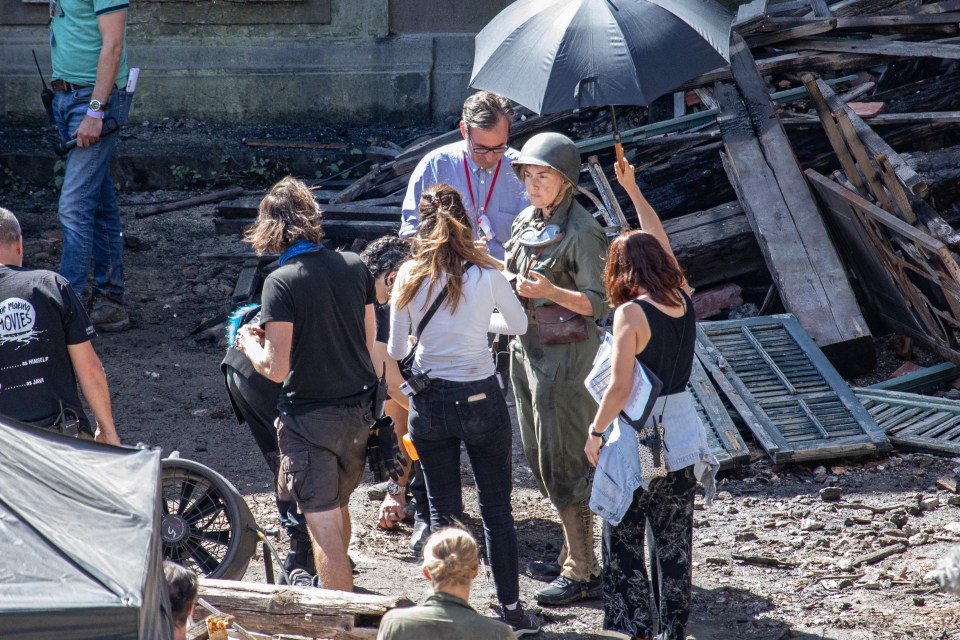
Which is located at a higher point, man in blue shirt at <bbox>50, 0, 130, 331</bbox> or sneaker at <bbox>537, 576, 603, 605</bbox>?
man in blue shirt at <bbox>50, 0, 130, 331</bbox>

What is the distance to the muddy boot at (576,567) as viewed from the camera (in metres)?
4.76

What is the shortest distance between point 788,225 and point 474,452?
400cm

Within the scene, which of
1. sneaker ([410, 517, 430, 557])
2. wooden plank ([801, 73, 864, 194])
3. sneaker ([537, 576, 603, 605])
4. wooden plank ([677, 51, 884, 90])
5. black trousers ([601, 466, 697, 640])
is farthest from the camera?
wooden plank ([677, 51, 884, 90])

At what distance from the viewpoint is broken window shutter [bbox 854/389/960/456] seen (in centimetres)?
612

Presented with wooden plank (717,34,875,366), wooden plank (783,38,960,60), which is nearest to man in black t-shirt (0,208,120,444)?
wooden plank (717,34,875,366)

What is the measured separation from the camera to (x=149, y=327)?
810cm

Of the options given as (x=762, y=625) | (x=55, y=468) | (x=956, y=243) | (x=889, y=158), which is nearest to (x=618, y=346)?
(x=762, y=625)

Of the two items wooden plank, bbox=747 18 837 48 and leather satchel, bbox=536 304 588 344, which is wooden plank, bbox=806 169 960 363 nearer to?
wooden plank, bbox=747 18 837 48

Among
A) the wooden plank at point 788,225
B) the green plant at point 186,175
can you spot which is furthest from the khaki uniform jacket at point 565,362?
the green plant at point 186,175

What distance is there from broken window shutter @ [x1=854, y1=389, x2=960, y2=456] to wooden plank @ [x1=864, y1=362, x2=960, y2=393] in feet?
0.80

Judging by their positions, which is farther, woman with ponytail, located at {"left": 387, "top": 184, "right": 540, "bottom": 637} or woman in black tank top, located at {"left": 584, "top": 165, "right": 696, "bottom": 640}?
woman with ponytail, located at {"left": 387, "top": 184, "right": 540, "bottom": 637}

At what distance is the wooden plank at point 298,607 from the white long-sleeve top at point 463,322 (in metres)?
0.95

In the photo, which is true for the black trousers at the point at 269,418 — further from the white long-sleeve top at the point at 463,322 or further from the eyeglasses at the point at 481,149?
the eyeglasses at the point at 481,149

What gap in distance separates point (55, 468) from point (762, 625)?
314 cm
